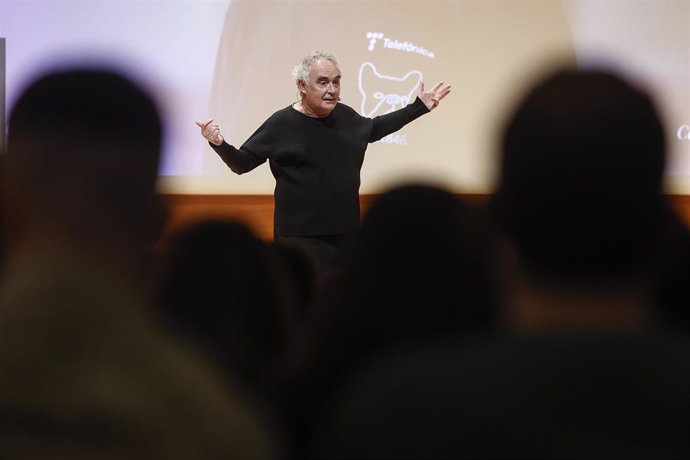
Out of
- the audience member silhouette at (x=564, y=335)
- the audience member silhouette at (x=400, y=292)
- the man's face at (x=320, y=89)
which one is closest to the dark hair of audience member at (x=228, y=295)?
the audience member silhouette at (x=400, y=292)

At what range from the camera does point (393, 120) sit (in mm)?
3949

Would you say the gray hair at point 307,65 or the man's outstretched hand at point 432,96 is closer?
the gray hair at point 307,65

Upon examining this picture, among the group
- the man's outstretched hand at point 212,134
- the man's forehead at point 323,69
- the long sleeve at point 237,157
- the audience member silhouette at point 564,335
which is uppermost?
the man's forehead at point 323,69

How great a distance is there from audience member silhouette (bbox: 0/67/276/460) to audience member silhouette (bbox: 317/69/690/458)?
16cm

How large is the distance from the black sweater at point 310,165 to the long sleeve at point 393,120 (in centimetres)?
17

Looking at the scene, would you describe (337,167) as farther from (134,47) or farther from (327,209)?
(134,47)

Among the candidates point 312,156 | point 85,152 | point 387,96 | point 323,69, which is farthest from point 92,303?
point 387,96

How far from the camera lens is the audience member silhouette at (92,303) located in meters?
0.78

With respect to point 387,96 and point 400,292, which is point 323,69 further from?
point 400,292

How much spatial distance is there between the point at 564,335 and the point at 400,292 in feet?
1.48

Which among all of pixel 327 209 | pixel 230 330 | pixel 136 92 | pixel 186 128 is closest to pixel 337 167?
pixel 327 209

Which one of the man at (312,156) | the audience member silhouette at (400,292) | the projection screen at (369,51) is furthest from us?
the projection screen at (369,51)

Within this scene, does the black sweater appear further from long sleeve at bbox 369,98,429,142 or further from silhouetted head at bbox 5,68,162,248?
silhouetted head at bbox 5,68,162,248

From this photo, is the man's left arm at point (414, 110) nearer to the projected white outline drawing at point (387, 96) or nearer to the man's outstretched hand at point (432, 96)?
the man's outstretched hand at point (432, 96)
